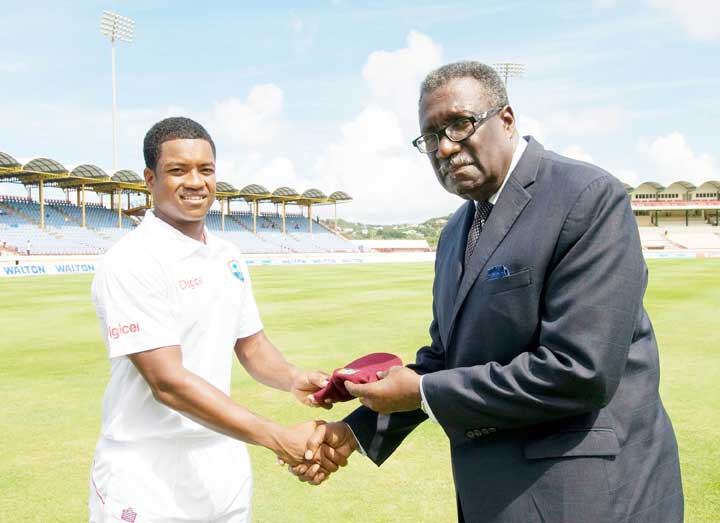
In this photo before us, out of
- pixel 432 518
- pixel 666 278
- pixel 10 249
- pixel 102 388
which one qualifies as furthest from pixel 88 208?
pixel 432 518

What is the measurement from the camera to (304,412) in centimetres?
644

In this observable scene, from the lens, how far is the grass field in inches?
170

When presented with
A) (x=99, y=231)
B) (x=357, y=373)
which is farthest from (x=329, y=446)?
(x=99, y=231)

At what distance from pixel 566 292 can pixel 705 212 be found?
90519 millimetres

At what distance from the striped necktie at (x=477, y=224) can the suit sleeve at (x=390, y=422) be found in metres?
0.42

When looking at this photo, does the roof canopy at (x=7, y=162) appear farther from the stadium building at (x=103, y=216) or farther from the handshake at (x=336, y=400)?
the handshake at (x=336, y=400)

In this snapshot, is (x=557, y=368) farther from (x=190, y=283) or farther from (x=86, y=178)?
(x=86, y=178)

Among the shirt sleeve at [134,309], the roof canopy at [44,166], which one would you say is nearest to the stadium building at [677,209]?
the roof canopy at [44,166]

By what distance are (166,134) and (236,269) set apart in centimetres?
66

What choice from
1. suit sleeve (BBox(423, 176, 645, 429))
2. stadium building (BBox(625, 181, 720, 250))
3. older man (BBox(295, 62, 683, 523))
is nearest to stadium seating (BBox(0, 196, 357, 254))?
stadium building (BBox(625, 181, 720, 250))

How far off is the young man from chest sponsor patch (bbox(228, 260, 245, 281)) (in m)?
0.01

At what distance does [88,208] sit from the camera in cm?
5188

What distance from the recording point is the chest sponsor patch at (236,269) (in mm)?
2803

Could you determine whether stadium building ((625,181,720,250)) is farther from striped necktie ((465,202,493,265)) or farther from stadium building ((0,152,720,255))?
striped necktie ((465,202,493,265))
